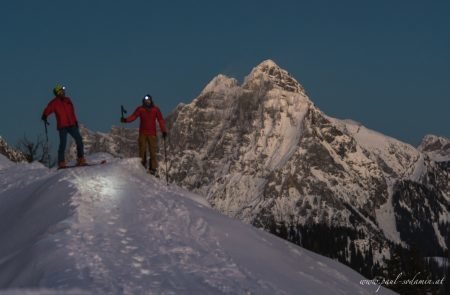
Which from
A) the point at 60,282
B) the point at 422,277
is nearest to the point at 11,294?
the point at 60,282

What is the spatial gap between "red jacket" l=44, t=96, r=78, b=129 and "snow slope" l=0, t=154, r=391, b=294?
12.1ft

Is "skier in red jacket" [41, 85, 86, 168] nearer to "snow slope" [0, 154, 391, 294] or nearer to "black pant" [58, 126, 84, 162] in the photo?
"black pant" [58, 126, 84, 162]

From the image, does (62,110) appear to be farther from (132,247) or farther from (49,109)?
(132,247)

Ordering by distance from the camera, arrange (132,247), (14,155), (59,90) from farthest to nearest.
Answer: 1. (14,155)
2. (59,90)
3. (132,247)

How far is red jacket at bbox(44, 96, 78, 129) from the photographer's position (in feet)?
84.1

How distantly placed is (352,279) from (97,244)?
8.48 m

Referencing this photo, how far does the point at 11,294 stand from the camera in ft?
35.7

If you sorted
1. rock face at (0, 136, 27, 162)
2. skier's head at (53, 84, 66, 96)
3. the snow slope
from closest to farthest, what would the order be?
1. the snow slope
2. skier's head at (53, 84, 66, 96)
3. rock face at (0, 136, 27, 162)

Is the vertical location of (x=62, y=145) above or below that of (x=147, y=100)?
below

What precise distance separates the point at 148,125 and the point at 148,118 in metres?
0.36

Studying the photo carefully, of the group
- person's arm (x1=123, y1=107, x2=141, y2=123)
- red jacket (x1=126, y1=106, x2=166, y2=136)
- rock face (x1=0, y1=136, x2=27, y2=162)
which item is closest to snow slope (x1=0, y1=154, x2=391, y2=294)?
person's arm (x1=123, y1=107, x2=141, y2=123)

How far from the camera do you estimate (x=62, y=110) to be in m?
25.7

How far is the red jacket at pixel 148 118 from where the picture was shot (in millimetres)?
27000

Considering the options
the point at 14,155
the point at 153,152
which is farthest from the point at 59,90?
the point at 14,155
